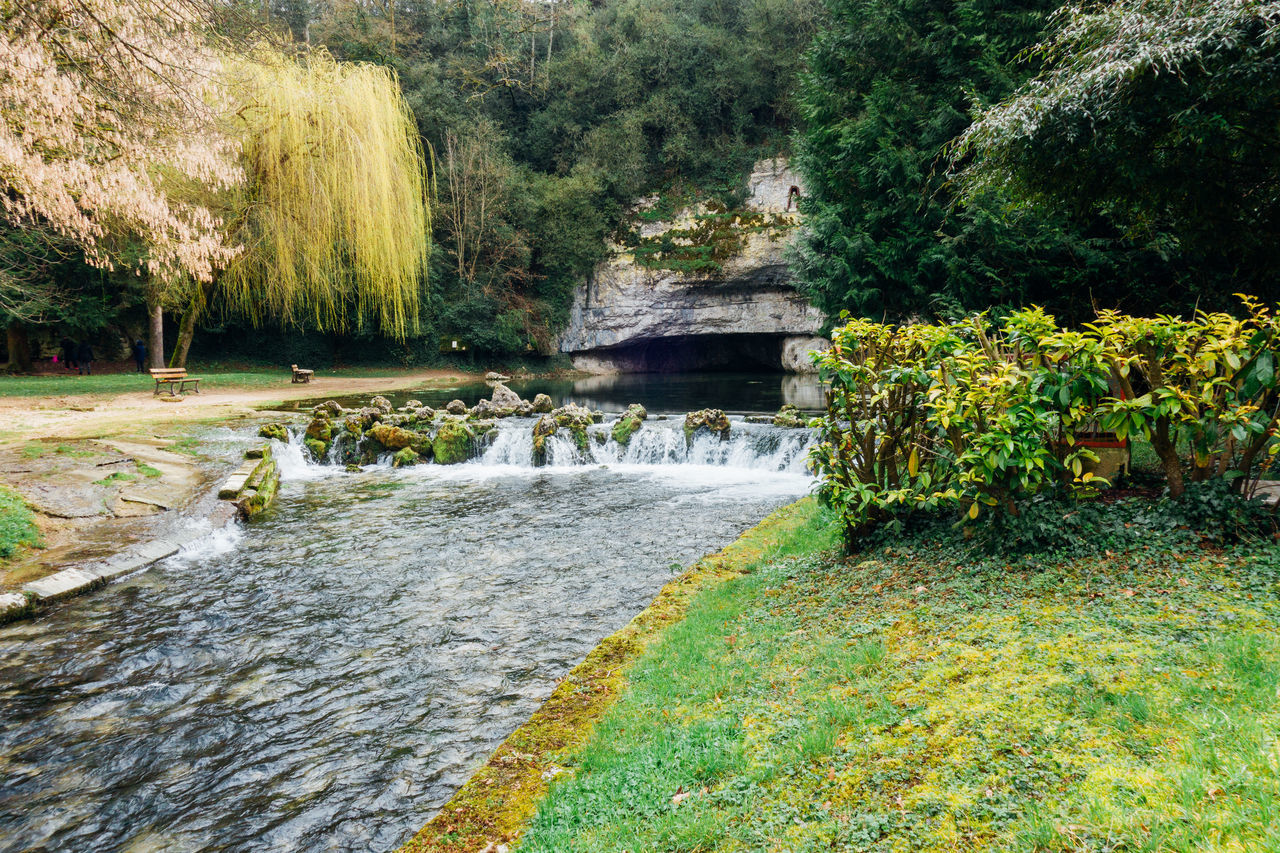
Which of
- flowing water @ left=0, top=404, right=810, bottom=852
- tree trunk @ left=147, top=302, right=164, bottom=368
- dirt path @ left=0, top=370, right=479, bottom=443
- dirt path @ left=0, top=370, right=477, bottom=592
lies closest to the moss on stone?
flowing water @ left=0, top=404, right=810, bottom=852

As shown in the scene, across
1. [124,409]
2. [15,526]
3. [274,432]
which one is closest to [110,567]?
[15,526]

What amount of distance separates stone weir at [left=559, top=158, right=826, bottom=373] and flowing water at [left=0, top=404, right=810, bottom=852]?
80.5 ft

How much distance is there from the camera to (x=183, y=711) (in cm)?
445

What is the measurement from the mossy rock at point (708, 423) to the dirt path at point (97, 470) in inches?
337

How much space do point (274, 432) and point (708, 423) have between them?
8754mm

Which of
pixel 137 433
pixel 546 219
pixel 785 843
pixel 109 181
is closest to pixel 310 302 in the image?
pixel 137 433

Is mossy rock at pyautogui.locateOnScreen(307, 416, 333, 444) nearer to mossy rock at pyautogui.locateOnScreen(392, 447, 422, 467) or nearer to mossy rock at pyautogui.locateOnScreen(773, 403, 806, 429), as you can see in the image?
mossy rock at pyautogui.locateOnScreen(392, 447, 422, 467)

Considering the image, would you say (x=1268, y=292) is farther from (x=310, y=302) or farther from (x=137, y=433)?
(x=310, y=302)

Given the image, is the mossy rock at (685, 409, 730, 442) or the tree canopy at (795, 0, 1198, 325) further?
the mossy rock at (685, 409, 730, 442)

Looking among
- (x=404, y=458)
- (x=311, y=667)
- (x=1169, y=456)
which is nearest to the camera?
(x=1169, y=456)

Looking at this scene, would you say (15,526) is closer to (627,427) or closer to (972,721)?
(972,721)

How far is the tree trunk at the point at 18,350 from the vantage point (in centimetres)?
2316

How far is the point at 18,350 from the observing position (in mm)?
23453

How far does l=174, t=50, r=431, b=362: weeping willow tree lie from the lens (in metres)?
16.2
